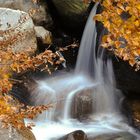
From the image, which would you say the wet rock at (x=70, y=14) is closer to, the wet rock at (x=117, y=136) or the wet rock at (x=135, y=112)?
the wet rock at (x=135, y=112)

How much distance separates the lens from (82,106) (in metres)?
10.3

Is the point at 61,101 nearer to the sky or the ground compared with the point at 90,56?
nearer to the ground

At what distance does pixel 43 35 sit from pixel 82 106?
3.61 meters

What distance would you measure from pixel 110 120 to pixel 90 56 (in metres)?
2.68

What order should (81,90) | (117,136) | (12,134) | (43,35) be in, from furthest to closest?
1. (43,35)
2. (81,90)
3. (117,136)
4. (12,134)

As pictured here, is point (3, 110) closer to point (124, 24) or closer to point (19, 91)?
point (124, 24)

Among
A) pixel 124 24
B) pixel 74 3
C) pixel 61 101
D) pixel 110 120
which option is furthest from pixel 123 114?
pixel 124 24

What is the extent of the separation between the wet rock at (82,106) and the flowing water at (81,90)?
93 mm

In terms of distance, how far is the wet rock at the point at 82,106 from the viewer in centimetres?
1023

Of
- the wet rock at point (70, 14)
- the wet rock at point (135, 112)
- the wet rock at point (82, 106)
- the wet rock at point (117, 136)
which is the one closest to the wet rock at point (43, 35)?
the wet rock at point (70, 14)

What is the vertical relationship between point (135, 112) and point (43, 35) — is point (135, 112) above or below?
below

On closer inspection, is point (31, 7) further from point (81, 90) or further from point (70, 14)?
point (81, 90)

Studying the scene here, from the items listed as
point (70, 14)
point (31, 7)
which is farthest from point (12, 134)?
point (31, 7)

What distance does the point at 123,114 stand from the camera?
10.4 metres
